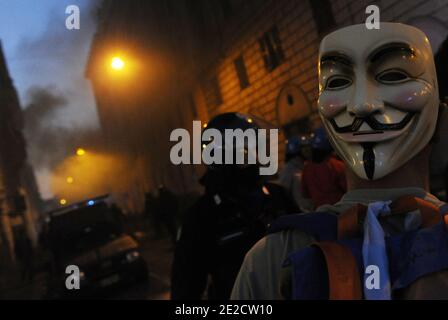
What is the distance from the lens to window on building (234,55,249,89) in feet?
7.77

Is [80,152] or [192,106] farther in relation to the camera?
→ [80,152]

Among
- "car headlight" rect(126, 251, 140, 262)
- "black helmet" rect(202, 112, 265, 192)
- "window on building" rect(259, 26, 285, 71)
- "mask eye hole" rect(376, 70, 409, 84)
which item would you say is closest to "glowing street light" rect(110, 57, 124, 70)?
"window on building" rect(259, 26, 285, 71)

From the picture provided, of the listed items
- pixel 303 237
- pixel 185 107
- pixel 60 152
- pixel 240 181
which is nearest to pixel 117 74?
pixel 185 107

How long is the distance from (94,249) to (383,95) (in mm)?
5119

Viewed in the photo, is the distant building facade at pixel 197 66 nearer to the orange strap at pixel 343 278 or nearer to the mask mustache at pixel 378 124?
the mask mustache at pixel 378 124

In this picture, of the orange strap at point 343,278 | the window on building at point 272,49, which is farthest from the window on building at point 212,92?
the orange strap at point 343,278

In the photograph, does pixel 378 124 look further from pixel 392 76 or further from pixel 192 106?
pixel 192 106

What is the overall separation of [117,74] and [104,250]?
326 centimetres

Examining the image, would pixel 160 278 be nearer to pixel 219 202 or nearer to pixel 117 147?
pixel 117 147

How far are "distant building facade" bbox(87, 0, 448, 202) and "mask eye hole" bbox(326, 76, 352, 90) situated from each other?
86 centimetres

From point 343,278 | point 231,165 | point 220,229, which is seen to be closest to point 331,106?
point 343,278

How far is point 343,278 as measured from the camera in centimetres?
67

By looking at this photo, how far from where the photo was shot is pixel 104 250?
17.2 feet
